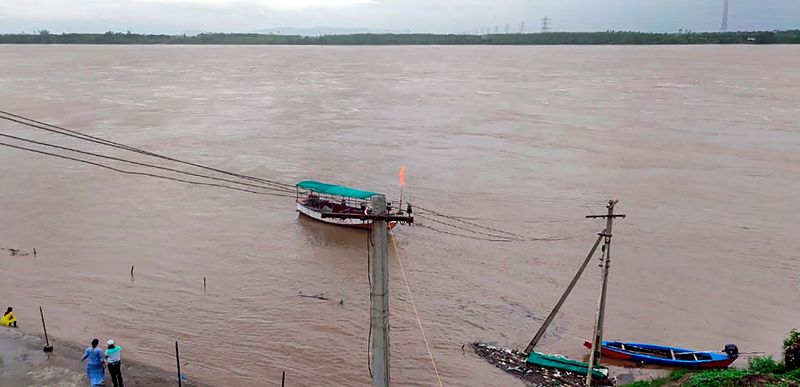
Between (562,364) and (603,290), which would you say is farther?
(562,364)

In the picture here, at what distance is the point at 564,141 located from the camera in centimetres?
3041

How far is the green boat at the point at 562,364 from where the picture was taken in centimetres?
1077

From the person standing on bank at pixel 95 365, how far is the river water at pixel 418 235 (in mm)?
2961

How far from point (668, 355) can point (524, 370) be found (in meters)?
2.83

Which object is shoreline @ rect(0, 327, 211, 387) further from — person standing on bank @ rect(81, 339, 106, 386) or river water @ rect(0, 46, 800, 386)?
river water @ rect(0, 46, 800, 386)

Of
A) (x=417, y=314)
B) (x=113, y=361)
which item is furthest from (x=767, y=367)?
(x=113, y=361)

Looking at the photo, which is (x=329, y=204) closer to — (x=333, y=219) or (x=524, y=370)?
(x=333, y=219)

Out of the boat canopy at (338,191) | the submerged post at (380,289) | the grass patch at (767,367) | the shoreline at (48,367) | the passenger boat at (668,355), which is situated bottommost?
the passenger boat at (668,355)

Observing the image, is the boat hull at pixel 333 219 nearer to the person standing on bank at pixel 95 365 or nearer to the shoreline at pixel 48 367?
the shoreline at pixel 48 367

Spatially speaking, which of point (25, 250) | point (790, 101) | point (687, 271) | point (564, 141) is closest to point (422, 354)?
point (687, 271)

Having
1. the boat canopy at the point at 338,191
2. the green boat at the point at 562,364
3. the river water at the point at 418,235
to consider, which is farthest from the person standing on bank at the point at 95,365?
the boat canopy at the point at 338,191

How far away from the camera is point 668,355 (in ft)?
38.3

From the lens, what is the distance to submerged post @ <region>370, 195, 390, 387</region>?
19.8 feet

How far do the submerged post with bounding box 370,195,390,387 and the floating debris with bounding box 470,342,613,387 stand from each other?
4.88 meters
